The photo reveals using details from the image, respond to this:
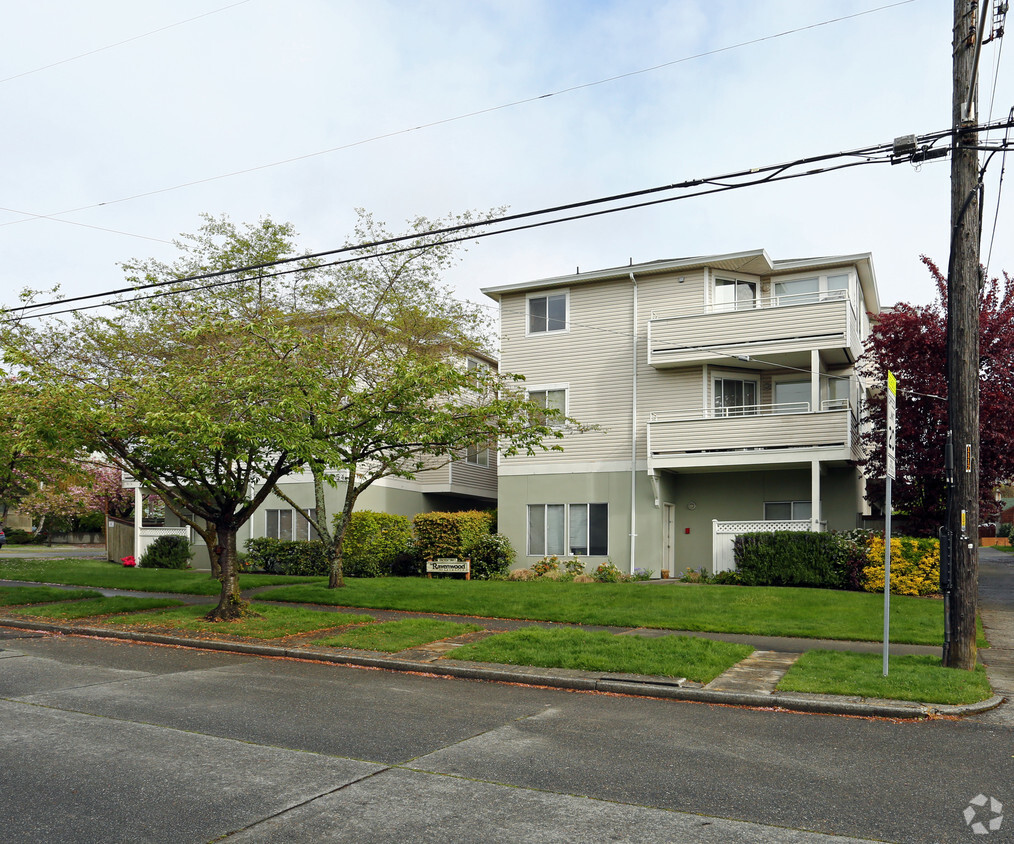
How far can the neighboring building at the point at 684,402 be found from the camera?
80.6 ft

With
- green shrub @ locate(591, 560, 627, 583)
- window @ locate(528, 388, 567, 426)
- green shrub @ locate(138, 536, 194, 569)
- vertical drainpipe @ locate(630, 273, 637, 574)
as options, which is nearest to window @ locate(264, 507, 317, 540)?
green shrub @ locate(138, 536, 194, 569)

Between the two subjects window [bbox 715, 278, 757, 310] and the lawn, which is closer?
the lawn

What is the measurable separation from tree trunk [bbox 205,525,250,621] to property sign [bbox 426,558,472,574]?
957 cm

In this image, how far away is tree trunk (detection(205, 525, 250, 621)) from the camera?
1566 centimetres

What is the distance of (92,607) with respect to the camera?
17.5m

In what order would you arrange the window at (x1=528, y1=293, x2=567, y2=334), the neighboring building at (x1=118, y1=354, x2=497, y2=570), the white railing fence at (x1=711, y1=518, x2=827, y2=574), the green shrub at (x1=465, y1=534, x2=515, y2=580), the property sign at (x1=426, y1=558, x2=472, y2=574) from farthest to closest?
the neighboring building at (x1=118, y1=354, x2=497, y2=570) < the window at (x1=528, y1=293, x2=567, y2=334) < the green shrub at (x1=465, y1=534, x2=515, y2=580) < the property sign at (x1=426, y1=558, x2=472, y2=574) < the white railing fence at (x1=711, y1=518, x2=827, y2=574)

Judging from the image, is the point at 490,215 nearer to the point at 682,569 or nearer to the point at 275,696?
the point at 682,569

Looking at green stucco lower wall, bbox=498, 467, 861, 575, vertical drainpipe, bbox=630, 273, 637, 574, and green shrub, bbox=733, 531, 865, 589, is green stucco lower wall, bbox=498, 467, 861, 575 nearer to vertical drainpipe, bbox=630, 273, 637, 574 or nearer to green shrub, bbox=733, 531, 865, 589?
vertical drainpipe, bbox=630, 273, 637, 574

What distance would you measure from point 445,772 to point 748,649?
7169 mm

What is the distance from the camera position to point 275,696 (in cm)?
974

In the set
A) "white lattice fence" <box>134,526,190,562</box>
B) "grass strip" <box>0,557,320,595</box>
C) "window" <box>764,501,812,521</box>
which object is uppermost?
"window" <box>764,501,812,521</box>

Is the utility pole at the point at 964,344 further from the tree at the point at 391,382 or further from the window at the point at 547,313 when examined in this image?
the window at the point at 547,313

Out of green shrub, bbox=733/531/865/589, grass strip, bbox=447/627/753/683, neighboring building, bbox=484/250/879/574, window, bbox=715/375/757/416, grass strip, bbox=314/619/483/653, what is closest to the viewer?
grass strip, bbox=447/627/753/683

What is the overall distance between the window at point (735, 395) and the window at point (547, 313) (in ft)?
17.0
